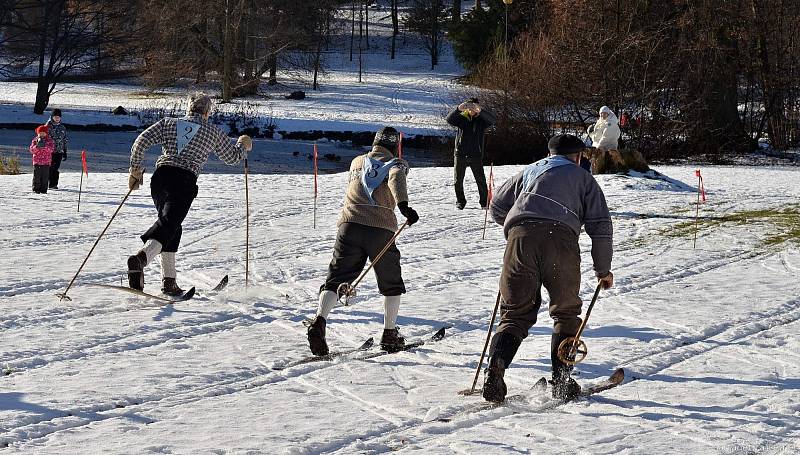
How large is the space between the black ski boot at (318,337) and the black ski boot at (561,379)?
5.59 ft

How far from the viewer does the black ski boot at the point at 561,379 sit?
657cm

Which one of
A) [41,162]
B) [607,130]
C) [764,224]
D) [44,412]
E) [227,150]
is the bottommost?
[44,412]

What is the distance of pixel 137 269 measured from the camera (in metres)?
9.23

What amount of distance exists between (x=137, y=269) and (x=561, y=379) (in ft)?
13.8

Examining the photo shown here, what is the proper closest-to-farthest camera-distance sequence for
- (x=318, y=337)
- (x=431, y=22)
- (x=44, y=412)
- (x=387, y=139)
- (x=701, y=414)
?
(x=44, y=412)
(x=701, y=414)
(x=318, y=337)
(x=387, y=139)
(x=431, y=22)

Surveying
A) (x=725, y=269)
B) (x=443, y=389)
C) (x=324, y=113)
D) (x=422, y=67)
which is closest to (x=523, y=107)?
(x=324, y=113)

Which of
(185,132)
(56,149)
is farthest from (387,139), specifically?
(56,149)

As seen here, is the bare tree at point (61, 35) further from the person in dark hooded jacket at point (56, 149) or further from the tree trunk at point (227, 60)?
the person in dark hooded jacket at point (56, 149)

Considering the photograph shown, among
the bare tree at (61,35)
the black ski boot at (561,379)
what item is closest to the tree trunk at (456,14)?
the bare tree at (61,35)

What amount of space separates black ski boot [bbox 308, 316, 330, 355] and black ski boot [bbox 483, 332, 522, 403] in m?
1.49

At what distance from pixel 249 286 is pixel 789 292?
5070 millimetres

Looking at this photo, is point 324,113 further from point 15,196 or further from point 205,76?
point 15,196

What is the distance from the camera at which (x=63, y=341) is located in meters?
7.90

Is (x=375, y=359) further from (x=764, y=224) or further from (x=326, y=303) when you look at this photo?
(x=764, y=224)
